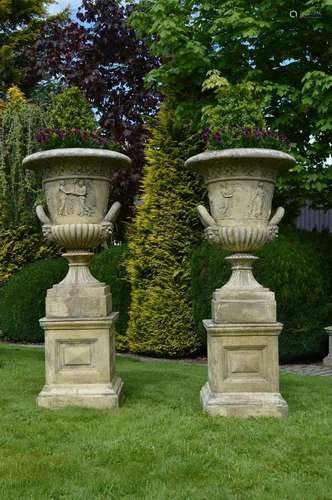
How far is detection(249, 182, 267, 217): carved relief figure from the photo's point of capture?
497cm

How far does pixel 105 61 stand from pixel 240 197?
35.6 ft

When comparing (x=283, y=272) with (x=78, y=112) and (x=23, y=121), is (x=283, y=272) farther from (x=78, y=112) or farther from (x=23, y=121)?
(x=23, y=121)

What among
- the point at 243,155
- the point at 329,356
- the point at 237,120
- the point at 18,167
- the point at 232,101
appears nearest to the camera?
the point at 243,155

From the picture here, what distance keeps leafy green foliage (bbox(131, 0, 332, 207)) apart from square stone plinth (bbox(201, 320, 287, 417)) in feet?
13.2

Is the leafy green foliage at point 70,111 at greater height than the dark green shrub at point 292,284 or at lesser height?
greater

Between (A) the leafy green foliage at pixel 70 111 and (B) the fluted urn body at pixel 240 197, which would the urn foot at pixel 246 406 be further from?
(A) the leafy green foliage at pixel 70 111

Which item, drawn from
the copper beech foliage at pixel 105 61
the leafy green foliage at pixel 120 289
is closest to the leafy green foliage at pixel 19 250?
the leafy green foliage at pixel 120 289

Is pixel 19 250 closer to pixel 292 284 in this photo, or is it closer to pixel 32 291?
pixel 32 291

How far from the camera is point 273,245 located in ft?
27.5

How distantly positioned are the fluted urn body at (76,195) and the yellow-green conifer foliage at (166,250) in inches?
158

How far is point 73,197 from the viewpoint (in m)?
5.12

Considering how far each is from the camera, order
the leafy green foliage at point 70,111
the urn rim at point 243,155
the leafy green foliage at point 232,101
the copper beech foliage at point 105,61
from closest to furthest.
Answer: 1. the urn rim at point 243,155
2. the leafy green foliage at point 232,101
3. the leafy green foliage at point 70,111
4. the copper beech foliage at point 105,61

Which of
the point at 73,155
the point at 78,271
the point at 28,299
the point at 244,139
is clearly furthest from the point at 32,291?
the point at 244,139

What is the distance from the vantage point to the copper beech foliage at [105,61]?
1438cm
